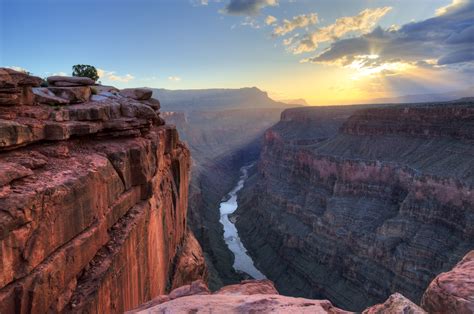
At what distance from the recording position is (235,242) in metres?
64.6

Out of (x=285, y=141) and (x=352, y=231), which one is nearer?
(x=352, y=231)

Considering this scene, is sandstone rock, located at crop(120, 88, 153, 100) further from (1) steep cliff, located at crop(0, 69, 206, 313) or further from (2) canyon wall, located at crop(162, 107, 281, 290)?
(2) canyon wall, located at crop(162, 107, 281, 290)

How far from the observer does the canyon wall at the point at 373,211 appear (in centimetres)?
3842

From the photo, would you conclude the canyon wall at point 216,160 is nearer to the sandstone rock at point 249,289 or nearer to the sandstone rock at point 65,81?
the sandstone rock at point 65,81

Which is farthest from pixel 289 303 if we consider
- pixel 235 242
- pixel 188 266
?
pixel 235 242

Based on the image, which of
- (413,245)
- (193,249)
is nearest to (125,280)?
(193,249)

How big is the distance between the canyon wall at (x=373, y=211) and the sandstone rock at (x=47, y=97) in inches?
1465

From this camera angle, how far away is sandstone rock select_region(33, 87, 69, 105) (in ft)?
46.4

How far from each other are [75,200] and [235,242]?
55.5m

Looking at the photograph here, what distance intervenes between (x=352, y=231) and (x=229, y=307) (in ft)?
134

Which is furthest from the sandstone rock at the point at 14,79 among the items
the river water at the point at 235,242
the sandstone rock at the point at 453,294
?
the river water at the point at 235,242

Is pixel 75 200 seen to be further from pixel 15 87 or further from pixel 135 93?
pixel 135 93

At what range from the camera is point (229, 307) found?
29.2 ft

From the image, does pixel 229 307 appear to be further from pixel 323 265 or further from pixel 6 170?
pixel 323 265
